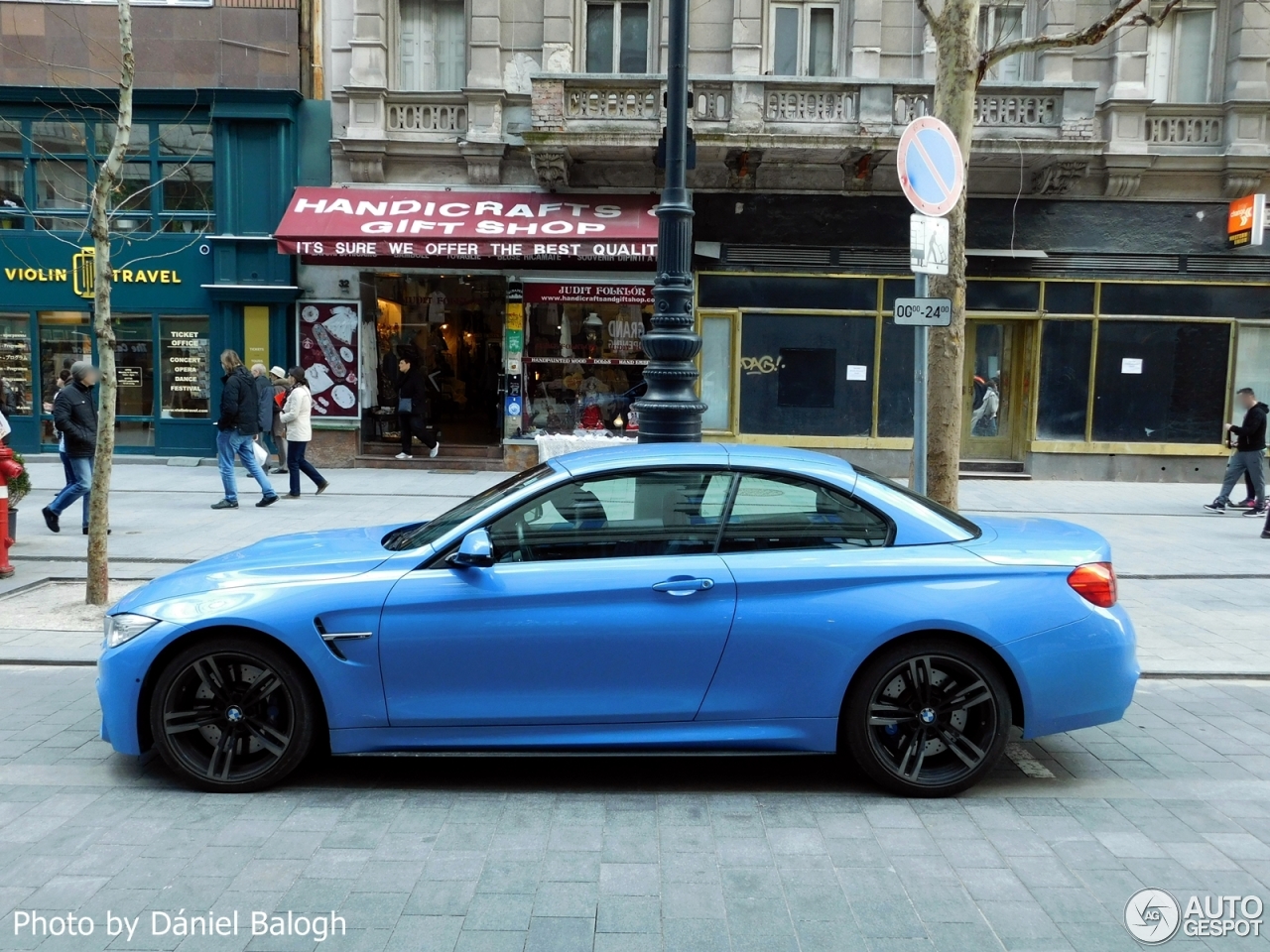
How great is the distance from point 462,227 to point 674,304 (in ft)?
32.2

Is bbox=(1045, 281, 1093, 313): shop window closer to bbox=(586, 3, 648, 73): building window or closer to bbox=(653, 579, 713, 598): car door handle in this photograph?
bbox=(586, 3, 648, 73): building window

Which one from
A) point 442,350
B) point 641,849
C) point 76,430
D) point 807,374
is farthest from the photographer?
point 442,350

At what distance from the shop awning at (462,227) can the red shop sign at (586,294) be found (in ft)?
1.58

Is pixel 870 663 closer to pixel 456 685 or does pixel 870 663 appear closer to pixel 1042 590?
pixel 1042 590

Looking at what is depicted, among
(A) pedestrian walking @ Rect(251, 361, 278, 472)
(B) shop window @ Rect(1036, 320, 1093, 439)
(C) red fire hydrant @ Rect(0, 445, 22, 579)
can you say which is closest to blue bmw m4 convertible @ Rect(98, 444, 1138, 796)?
(C) red fire hydrant @ Rect(0, 445, 22, 579)

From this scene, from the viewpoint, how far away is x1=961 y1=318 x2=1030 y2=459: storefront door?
17484 millimetres

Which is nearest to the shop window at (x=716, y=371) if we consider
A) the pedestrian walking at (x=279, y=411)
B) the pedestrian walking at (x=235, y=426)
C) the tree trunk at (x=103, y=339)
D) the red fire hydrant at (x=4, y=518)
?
the pedestrian walking at (x=279, y=411)

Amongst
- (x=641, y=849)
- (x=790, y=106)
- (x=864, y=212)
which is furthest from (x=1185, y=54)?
(x=641, y=849)

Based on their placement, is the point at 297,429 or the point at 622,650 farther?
the point at 297,429

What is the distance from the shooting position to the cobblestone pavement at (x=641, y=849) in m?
3.42

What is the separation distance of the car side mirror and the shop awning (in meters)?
12.2

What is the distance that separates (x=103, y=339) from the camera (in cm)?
776

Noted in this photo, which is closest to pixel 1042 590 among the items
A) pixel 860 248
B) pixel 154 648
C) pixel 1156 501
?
pixel 154 648

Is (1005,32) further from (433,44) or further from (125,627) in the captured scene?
(125,627)
